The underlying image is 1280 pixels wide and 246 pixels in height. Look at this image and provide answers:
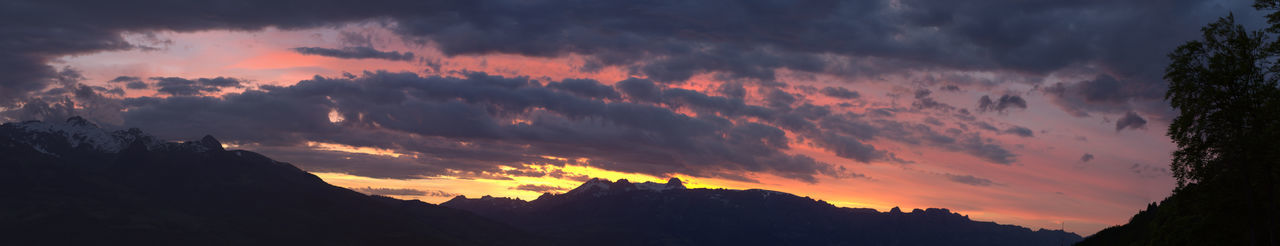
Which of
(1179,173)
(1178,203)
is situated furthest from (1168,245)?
(1179,173)

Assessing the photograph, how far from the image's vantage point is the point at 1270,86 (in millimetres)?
43562

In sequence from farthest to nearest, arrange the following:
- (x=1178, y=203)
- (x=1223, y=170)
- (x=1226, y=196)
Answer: (x=1178, y=203)
(x=1226, y=196)
(x=1223, y=170)

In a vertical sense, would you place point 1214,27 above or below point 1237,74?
above

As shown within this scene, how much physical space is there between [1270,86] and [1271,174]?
493cm

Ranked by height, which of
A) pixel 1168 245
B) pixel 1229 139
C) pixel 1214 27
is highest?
pixel 1214 27

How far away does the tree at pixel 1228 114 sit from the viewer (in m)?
44.1

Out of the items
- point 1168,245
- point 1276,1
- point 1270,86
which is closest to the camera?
point 1276,1

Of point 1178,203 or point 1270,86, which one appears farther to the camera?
point 1178,203

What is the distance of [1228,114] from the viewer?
45.5 m

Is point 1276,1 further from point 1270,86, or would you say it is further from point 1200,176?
point 1200,176

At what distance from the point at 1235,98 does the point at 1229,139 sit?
2200mm

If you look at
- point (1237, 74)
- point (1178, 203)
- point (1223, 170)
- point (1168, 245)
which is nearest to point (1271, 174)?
point (1223, 170)

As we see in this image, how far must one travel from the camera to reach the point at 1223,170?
1852 inches

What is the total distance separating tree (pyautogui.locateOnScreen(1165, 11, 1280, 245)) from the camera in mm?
44094
